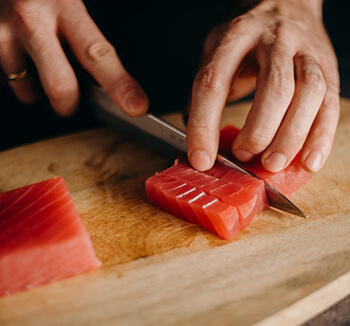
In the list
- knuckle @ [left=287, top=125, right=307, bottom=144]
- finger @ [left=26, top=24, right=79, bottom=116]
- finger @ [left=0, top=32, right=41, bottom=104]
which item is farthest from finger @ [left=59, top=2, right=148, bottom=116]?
knuckle @ [left=287, top=125, right=307, bottom=144]

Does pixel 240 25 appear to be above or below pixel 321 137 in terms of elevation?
above

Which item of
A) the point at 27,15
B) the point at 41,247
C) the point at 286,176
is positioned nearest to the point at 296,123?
the point at 286,176

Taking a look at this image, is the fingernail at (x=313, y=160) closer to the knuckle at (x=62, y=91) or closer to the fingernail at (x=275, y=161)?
the fingernail at (x=275, y=161)

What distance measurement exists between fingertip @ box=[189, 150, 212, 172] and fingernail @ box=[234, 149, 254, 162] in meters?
0.18

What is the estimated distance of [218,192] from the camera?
202 centimetres

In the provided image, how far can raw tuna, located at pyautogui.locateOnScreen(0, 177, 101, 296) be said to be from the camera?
166 centimetres

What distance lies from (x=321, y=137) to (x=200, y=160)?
666 mm

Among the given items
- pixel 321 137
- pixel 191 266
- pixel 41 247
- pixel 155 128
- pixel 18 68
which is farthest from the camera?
pixel 18 68

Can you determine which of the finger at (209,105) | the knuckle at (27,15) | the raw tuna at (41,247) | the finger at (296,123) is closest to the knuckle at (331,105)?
the finger at (296,123)

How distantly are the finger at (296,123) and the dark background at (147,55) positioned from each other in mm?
1403

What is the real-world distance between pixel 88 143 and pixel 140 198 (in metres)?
0.80

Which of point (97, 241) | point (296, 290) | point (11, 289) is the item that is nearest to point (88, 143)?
point (97, 241)

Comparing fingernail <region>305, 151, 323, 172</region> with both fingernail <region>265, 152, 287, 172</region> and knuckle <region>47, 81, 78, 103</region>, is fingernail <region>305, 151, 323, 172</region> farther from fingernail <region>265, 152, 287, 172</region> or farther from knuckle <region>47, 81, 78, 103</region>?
knuckle <region>47, 81, 78, 103</region>

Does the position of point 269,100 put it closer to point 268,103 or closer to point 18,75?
point 268,103
